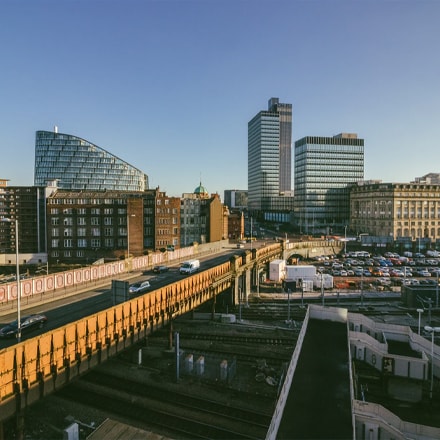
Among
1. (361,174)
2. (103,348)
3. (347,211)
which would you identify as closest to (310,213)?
(347,211)

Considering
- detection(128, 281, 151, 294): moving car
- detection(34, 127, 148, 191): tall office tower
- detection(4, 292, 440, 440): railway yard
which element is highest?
detection(34, 127, 148, 191): tall office tower

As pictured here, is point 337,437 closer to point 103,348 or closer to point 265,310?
point 103,348

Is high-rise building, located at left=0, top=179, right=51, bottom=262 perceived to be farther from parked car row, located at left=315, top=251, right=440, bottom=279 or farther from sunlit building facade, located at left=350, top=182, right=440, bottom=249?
sunlit building facade, located at left=350, top=182, right=440, bottom=249

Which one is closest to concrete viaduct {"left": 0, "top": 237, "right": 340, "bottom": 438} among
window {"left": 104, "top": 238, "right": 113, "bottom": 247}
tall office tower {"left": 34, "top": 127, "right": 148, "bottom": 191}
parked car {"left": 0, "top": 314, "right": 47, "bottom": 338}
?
parked car {"left": 0, "top": 314, "right": 47, "bottom": 338}

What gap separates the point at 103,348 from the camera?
24.7 meters

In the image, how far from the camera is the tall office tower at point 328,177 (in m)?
184

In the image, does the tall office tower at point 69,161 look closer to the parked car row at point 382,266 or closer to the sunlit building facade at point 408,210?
the parked car row at point 382,266

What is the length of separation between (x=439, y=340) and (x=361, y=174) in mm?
156937

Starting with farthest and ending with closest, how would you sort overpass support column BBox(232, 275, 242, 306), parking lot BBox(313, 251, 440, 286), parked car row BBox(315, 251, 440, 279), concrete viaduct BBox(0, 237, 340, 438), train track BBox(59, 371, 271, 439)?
parked car row BBox(315, 251, 440, 279), parking lot BBox(313, 251, 440, 286), overpass support column BBox(232, 275, 242, 306), train track BBox(59, 371, 271, 439), concrete viaduct BBox(0, 237, 340, 438)

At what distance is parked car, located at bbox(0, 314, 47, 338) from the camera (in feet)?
80.1

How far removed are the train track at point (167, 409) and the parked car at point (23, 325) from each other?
6543mm

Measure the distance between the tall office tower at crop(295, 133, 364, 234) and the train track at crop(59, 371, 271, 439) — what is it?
162m

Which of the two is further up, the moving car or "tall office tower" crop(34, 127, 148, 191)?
"tall office tower" crop(34, 127, 148, 191)

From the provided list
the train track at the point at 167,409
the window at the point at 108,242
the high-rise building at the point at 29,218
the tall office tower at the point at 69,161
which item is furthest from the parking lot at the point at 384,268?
the tall office tower at the point at 69,161
